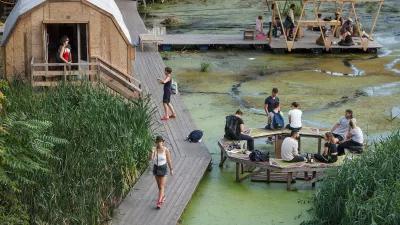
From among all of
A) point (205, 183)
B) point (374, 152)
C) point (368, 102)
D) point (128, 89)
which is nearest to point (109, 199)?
point (205, 183)

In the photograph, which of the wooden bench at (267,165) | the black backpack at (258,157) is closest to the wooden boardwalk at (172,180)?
the wooden bench at (267,165)

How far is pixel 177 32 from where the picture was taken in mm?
34844

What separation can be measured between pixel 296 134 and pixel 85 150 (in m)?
4.66

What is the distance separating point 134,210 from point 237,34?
18694 millimetres

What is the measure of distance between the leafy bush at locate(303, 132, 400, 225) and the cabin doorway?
9601 millimetres

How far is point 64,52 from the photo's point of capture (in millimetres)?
22062

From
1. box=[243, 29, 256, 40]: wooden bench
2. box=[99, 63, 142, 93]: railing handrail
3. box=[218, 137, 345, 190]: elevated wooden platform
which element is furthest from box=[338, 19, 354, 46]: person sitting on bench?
box=[218, 137, 345, 190]: elevated wooden platform

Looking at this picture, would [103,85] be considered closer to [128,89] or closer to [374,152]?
[128,89]

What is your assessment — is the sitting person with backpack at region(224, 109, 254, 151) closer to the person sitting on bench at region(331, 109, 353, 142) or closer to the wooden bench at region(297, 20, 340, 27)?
the person sitting on bench at region(331, 109, 353, 142)

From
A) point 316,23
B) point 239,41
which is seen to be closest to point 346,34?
point 316,23

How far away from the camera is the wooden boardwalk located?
52.7 feet

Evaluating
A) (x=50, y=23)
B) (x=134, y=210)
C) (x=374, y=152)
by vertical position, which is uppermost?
(x=50, y=23)

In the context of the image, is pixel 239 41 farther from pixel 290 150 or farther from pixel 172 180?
pixel 172 180

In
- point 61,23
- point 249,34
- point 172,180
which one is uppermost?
point 61,23
